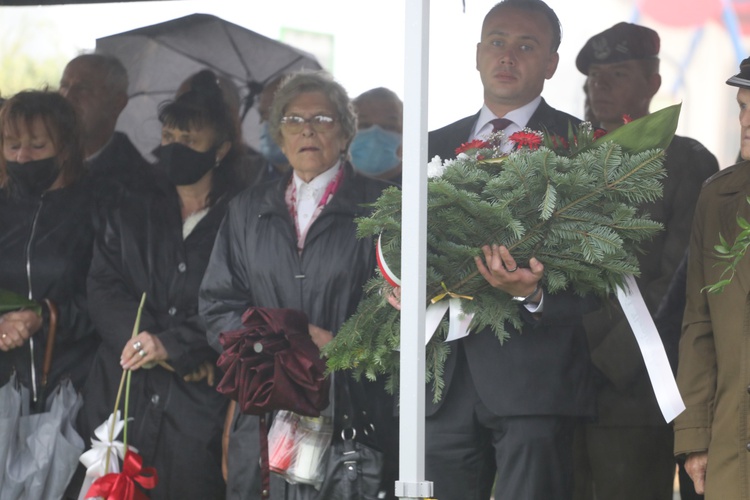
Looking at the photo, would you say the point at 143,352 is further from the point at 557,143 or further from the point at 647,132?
the point at 647,132

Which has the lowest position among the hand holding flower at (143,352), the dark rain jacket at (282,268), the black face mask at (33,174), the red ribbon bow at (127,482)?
the red ribbon bow at (127,482)

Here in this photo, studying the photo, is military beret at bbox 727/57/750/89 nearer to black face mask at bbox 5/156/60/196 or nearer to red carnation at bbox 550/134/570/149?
red carnation at bbox 550/134/570/149

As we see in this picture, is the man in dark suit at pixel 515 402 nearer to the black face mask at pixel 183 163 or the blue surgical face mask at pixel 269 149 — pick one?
the blue surgical face mask at pixel 269 149

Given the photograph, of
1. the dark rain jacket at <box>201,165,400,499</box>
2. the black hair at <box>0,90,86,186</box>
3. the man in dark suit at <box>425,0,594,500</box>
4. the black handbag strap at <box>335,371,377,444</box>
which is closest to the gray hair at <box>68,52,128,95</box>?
the black hair at <box>0,90,86,186</box>

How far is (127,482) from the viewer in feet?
16.4

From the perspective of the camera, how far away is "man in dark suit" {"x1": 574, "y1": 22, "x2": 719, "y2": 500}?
460cm

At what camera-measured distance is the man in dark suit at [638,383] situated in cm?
460

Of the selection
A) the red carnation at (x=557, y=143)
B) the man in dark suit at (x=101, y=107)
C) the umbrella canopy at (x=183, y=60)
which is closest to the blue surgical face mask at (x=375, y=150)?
the umbrella canopy at (x=183, y=60)

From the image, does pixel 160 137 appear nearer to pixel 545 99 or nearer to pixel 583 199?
pixel 545 99

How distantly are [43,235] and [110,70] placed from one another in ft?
2.56

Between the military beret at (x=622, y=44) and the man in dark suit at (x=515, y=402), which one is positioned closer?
the man in dark suit at (x=515, y=402)

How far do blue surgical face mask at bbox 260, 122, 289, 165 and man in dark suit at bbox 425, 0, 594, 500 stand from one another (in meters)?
1.43

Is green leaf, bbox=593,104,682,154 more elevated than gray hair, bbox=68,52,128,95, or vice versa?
gray hair, bbox=68,52,128,95

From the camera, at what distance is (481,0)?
192 inches
